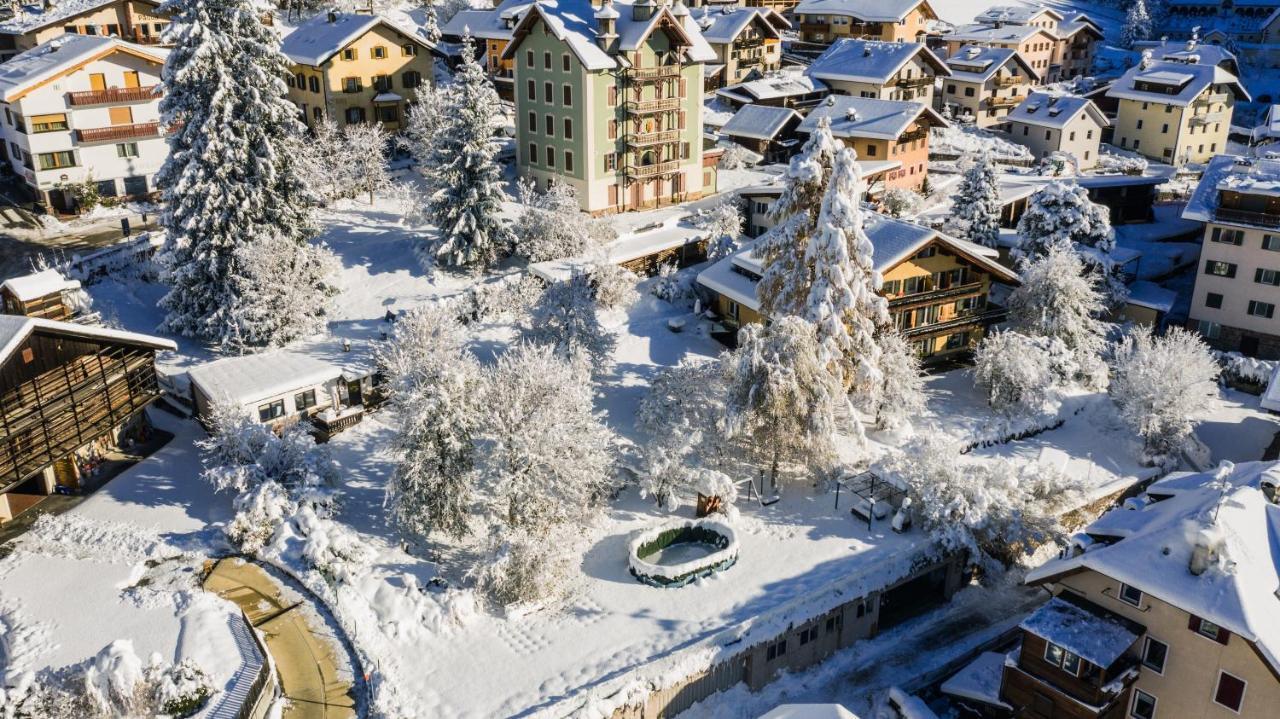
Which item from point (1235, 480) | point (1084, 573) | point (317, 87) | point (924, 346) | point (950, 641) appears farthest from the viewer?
point (317, 87)

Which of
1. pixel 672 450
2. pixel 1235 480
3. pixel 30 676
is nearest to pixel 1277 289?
pixel 1235 480

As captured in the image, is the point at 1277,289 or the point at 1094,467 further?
the point at 1277,289

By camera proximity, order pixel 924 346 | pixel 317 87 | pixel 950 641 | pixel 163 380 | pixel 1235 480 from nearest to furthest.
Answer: pixel 1235 480 < pixel 950 641 < pixel 163 380 < pixel 924 346 < pixel 317 87

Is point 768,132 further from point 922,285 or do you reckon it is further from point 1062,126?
point 922,285

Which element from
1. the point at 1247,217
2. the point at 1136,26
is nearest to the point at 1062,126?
the point at 1247,217

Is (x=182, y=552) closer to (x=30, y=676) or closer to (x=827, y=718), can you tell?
(x=30, y=676)

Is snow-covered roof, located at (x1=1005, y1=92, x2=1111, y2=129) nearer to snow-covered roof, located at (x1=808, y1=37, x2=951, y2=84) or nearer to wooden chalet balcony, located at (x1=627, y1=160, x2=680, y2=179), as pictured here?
snow-covered roof, located at (x1=808, y1=37, x2=951, y2=84)
